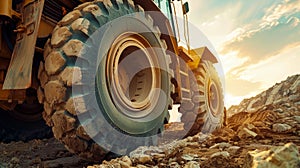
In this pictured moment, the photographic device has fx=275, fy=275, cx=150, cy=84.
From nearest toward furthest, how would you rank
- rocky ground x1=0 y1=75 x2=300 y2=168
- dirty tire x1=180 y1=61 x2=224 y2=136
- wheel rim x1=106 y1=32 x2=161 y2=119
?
rocky ground x1=0 y1=75 x2=300 y2=168 < wheel rim x1=106 y1=32 x2=161 y2=119 < dirty tire x1=180 y1=61 x2=224 y2=136

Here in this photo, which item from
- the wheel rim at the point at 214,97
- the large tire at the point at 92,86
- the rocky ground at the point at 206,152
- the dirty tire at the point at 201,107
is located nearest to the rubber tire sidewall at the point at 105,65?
the large tire at the point at 92,86

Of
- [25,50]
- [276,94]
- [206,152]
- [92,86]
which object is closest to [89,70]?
[92,86]

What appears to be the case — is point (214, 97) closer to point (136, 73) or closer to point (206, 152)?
point (136, 73)

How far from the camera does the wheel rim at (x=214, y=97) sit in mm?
5648

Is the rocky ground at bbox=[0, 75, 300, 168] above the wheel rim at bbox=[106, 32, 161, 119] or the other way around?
the other way around

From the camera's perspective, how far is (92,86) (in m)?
2.01

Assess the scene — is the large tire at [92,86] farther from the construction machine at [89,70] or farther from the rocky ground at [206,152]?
the rocky ground at [206,152]

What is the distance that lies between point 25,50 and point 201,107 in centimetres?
344

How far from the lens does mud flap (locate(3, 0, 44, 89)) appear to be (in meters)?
1.99

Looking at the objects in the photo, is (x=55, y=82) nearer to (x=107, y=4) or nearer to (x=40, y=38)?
(x=40, y=38)

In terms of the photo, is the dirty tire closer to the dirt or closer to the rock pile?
Result: the dirt

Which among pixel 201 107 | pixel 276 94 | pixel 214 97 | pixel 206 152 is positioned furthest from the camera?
pixel 276 94

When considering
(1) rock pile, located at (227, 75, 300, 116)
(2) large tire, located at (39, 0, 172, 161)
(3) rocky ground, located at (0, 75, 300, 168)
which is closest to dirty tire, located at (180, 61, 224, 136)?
(3) rocky ground, located at (0, 75, 300, 168)

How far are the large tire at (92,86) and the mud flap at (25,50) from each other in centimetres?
12
